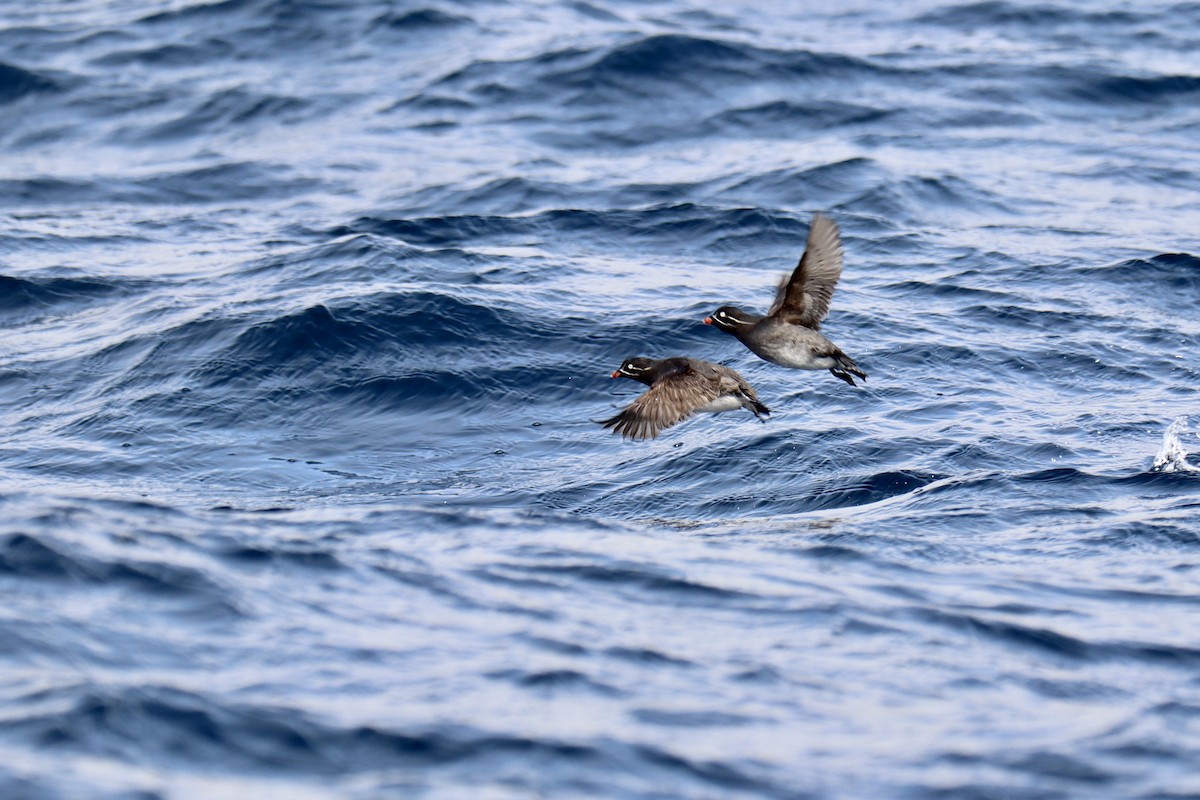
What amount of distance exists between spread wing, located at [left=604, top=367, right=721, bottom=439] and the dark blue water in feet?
2.37

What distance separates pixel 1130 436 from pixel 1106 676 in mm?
4604

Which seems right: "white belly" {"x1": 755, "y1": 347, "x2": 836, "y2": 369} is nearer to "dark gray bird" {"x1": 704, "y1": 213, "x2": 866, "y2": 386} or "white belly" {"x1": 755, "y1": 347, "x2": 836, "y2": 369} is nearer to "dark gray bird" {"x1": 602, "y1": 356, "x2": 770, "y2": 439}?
"dark gray bird" {"x1": 704, "y1": 213, "x2": 866, "y2": 386}

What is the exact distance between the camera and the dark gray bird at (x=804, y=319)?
39.1ft

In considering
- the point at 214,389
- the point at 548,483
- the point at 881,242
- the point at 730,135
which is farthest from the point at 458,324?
Answer: the point at 730,135

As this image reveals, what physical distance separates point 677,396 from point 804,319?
59.1 inches

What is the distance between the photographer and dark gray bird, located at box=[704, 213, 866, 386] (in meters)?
11.9

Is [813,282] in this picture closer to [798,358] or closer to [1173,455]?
[798,358]

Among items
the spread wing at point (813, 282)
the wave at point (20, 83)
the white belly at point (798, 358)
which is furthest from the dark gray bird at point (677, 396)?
the wave at point (20, 83)

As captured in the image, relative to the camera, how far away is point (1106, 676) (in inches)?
322

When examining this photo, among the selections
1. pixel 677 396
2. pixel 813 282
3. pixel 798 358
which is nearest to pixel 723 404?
pixel 677 396

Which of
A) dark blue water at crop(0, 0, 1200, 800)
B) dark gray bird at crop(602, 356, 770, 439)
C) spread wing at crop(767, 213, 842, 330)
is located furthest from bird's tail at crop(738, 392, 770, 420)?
spread wing at crop(767, 213, 842, 330)

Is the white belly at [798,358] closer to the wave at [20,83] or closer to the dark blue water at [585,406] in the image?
the dark blue water at [585,406]

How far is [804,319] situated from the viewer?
483 inches

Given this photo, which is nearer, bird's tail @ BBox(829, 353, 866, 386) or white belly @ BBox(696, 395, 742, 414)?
white belly @ BBox(696, 395, 742, 414)
